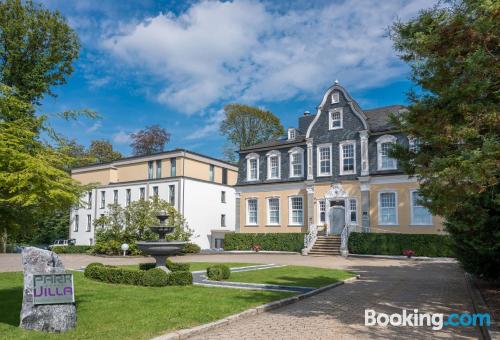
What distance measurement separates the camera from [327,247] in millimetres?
29391

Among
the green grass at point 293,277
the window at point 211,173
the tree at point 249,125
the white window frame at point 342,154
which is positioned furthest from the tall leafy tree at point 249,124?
the green grass at point 293,277

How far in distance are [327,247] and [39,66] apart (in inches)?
896

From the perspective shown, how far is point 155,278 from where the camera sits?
1271 cm

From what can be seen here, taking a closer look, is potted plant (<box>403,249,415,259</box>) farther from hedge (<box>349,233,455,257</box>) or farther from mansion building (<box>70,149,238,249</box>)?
mansion building (<box>70,149,238,249</box>)

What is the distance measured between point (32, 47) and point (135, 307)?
73.5 feet

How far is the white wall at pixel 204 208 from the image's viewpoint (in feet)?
129

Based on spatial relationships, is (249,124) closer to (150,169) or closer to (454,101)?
(150,169)

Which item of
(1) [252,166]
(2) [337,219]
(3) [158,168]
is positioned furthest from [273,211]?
(3) [158,168]

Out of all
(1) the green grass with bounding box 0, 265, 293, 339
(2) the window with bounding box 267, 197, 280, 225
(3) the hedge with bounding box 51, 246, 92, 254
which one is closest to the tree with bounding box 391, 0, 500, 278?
(1) the green grass with bounding box 0, 265, 293, 339

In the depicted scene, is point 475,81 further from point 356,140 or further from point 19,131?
point 356,140

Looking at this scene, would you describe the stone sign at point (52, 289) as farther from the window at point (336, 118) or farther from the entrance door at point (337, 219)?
the window at point (336, 118)

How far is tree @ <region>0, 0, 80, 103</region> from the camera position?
962 inches

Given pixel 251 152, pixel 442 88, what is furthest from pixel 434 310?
pixel 251 152

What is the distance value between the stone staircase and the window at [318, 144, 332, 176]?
5.21 metres
